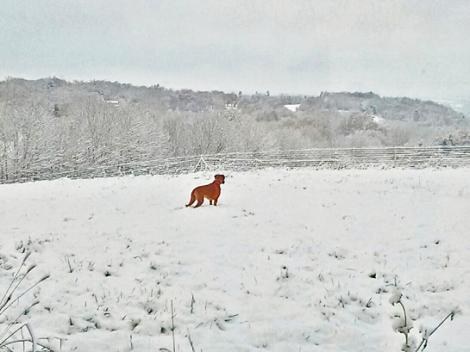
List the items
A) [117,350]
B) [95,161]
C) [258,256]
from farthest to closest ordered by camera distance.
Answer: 1. [95,161]
2. [258,256]
3. [117,350]

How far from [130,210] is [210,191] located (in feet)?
7.82

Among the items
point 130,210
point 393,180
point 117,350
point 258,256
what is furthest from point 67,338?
point 393,180

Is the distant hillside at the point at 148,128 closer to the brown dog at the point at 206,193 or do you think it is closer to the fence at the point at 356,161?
the fence at the point at 356,161

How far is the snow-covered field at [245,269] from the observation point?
5324 millimetres

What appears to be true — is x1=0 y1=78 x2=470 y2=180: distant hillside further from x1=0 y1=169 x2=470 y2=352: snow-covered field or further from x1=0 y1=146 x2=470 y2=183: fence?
x1=0 y1=169 x2=470 y2=352: snow-covered field

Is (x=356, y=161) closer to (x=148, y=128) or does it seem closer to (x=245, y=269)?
(x=245, y=269)

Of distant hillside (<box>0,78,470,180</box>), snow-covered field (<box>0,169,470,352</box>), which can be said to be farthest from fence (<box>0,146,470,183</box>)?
snow-covered field (<box>0,169,470,352</box>)

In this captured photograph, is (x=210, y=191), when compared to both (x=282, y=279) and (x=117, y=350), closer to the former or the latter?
(x=282, y=279)

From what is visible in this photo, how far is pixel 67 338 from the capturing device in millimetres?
4945

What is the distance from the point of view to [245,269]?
7516 mm

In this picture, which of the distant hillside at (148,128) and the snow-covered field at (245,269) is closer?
the snow-covered field at (245,269)

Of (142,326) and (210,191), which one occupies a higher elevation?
(210,191)

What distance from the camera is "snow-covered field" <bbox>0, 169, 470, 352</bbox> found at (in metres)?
5.32

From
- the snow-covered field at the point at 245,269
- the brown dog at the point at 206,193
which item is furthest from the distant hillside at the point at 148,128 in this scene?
the snow-covered field at the point at 245,269
